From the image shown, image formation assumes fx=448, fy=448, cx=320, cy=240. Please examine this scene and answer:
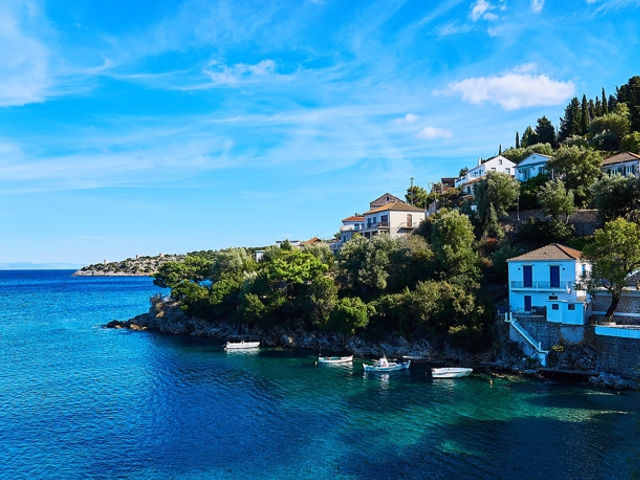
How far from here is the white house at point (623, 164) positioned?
63.3 meters

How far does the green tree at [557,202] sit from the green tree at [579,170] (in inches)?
210

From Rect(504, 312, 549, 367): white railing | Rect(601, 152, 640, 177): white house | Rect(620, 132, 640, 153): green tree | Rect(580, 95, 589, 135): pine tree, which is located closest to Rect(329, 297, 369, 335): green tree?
Rect(504, 312, 549, 367): white railing

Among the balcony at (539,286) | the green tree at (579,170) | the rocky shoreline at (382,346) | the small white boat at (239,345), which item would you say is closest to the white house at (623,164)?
the green tree at (579,170)

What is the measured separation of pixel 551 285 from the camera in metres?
43.7

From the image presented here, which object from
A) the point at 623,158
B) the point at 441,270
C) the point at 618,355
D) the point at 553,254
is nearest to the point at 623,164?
the point at 623,158

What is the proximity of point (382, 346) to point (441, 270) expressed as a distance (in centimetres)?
1141

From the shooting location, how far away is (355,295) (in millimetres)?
59562

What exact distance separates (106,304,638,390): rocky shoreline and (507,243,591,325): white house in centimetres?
382

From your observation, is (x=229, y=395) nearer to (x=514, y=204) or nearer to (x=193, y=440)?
(x=193, y=440)

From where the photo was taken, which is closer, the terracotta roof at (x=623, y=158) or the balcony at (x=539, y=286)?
the balcony at (x=539, y=286)

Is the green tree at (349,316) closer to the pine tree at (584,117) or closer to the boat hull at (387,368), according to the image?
the boat hull at (387,368)

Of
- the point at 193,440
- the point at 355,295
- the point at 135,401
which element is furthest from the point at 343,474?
the point at 355,295

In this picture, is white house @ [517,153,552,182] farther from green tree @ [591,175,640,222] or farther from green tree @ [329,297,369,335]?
green tree @ [329,297,369,335]

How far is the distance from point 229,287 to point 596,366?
48386 millimetres
